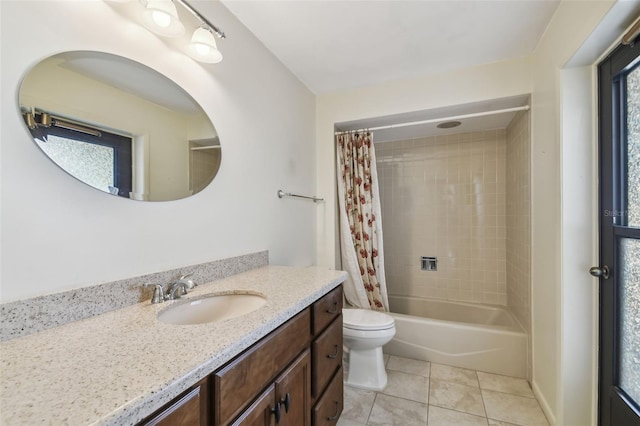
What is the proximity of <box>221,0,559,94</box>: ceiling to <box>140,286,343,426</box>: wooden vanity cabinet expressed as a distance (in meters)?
1.50

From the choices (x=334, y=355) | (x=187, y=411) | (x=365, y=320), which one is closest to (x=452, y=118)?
(x=365, y=320)

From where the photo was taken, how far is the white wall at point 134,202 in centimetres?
73

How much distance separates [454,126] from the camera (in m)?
2.52

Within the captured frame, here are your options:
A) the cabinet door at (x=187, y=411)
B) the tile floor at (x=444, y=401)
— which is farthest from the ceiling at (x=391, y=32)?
the tile floor at (x=444, y=401)

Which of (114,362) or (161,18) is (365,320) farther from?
(161,18)

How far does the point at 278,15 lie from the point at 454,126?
1828 millimetres

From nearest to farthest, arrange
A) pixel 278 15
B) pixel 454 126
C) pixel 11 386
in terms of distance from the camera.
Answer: pixel 11 386 < pixel 278 15 < pixel 454 126

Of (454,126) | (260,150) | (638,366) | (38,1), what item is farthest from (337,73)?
(638,366)

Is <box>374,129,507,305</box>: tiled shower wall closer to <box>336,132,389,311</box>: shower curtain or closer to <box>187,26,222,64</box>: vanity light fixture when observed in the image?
<box>336,132,389,311</box>: shower curtain

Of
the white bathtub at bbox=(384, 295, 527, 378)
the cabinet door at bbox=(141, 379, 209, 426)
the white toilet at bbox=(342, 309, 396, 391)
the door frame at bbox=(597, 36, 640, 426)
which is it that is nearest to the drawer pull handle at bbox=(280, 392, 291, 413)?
the cabinet door at bbox=(141, 379, 209, 426)

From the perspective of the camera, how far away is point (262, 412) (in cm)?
79

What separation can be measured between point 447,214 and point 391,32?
1.86 m

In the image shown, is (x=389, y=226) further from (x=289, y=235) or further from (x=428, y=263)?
(x=289, y=235)

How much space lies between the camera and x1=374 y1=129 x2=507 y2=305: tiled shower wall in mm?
2643
